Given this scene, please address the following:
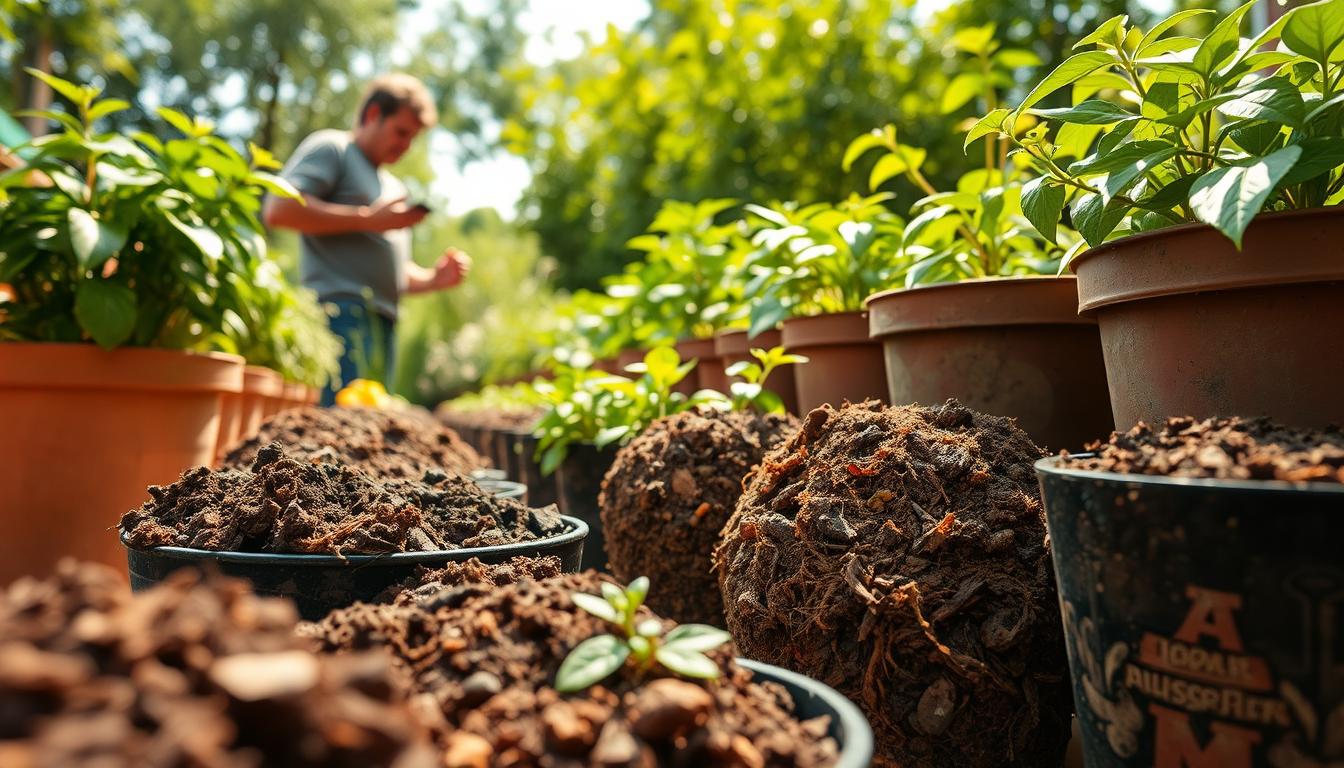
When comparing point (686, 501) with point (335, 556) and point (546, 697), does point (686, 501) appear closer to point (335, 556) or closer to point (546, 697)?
point (335, 556)

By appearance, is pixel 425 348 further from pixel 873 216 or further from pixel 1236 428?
pixel 1236 428

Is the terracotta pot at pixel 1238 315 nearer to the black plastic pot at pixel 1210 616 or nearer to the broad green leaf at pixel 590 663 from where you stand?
the black plastic pot at pixel 1210 616

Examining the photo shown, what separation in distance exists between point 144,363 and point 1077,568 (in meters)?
2.06

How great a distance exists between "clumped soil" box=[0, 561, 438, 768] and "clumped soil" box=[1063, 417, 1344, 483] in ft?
2.48

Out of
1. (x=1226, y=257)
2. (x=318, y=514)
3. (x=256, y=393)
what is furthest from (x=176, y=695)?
(x=256, y=393)

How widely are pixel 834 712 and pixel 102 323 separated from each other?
1940 mm

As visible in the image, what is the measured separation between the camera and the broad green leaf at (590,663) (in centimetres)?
73

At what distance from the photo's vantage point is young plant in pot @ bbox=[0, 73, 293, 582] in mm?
1964

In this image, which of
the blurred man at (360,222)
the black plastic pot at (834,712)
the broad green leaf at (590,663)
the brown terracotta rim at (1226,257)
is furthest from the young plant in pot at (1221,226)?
the blurred man at (360,222)

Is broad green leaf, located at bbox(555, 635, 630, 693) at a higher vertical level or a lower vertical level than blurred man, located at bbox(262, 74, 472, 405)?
lower

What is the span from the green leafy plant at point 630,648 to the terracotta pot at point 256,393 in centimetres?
214

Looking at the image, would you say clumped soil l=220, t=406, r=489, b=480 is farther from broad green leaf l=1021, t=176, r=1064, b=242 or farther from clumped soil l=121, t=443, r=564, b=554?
broad green leaf l=1021, t=176, r=1064, b=242

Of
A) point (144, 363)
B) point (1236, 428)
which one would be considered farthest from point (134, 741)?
Result: point (144, 363)

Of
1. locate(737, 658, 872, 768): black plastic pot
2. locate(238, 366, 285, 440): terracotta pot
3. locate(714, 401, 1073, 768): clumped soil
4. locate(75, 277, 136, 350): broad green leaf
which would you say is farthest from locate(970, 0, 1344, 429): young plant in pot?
locate(238, 366, 285, 440): terracotta pot
